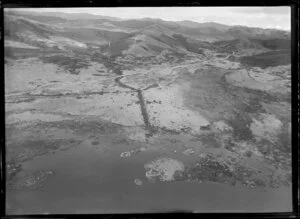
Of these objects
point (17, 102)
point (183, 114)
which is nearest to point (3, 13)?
point (17, 102)

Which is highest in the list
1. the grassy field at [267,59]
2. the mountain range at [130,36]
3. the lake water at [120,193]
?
the mountain range at [130,36]

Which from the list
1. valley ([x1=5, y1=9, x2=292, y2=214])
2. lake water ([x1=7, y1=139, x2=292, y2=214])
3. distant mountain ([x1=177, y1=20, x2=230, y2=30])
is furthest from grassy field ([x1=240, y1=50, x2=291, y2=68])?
lake water ([x1=7, y1=139, x2=292, y2=214])

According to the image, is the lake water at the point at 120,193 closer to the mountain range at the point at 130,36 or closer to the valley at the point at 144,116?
the valley at the point at 144,116

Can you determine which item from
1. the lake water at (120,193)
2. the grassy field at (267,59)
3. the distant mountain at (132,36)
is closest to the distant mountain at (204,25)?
the distant mountain at (132,36)

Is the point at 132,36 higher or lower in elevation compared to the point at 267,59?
higher

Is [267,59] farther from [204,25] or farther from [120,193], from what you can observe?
[120,193]

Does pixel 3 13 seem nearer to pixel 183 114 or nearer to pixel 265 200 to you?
pixel 183 114

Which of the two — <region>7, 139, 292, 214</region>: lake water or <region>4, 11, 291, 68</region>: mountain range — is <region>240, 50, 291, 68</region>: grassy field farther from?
<region>7, 139, 292, 214</region>: lake water

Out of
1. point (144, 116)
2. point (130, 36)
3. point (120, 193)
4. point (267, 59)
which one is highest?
point (130, 36)

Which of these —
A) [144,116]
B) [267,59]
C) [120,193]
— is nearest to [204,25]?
[267,59]
